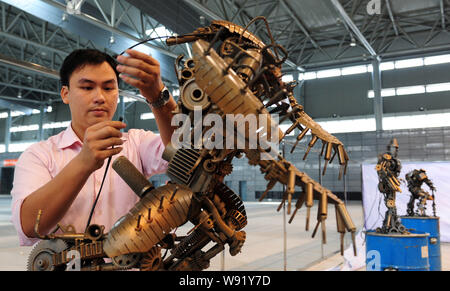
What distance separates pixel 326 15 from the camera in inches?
516

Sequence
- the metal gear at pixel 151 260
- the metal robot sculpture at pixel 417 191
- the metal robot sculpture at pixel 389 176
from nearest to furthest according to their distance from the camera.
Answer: the metal gear at pixel 151 260
the metal robot sculpture at pixel 389 176
the metal robot sculpture at pixel 417 191

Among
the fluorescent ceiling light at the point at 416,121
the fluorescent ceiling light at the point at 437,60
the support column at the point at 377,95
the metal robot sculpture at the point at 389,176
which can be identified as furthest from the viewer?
the support column at the point at 377,95

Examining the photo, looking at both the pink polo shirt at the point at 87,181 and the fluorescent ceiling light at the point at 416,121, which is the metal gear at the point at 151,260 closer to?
the pink polo shirt at the point at 87,181

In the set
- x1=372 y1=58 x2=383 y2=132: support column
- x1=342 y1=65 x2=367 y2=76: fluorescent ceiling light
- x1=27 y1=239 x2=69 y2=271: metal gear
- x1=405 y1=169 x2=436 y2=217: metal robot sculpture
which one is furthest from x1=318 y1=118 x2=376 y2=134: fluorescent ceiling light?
x1=27 y1=239 x2=69 y2=271: metal gear

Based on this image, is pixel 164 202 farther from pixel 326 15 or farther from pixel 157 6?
pixel 326 15

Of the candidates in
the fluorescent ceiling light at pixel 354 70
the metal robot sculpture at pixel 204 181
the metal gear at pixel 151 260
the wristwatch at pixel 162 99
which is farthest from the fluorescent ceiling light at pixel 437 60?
the metal gear at pixel 151 260

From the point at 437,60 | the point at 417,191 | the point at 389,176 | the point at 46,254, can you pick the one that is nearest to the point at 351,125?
the point at 437,60

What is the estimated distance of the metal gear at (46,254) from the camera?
101 centimetres

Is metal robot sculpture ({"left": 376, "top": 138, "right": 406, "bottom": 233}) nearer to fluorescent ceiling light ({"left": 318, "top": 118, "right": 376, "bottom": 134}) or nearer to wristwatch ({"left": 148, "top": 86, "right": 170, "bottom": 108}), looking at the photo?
wristwatch ({"left": 148, "top": 86, "right": 170, "bottom": 108})

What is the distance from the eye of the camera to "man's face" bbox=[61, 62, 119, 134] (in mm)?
1092

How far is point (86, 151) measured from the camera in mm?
915

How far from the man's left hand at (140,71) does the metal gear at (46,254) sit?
525mm
